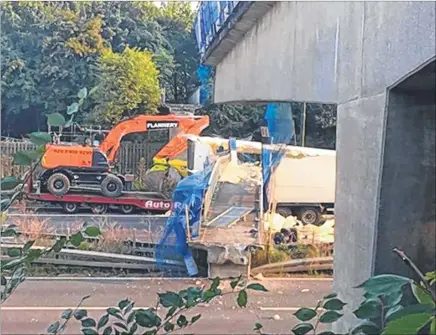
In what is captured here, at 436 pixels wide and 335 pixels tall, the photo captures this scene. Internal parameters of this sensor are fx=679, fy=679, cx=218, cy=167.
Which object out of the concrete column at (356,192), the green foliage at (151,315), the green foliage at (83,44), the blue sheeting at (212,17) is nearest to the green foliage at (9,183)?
the green foliage at (151,315)

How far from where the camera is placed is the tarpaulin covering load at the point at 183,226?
19.0 ft

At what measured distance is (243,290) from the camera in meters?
1.01

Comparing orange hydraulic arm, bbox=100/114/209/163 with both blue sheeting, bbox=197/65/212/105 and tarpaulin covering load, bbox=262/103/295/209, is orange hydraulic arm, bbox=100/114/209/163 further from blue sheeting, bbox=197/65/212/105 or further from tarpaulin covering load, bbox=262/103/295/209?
tarpaulin covering load, bbox=262/103/295/209

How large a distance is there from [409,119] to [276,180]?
605cm

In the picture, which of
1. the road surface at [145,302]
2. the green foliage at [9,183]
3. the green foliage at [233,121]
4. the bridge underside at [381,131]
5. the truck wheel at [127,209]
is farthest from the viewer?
the green foliage at [233,121]

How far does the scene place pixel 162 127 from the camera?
362 inches

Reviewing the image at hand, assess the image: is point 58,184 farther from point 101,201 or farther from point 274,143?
point 274,143

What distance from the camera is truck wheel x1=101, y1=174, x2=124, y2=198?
8977 mm

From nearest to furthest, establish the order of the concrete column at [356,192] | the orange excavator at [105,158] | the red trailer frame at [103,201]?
1. the concrete column at [356,192]
2. the orange excavator at [105,158]
3. the red trailer frame at [103,201]

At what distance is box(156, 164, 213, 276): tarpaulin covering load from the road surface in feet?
1.22

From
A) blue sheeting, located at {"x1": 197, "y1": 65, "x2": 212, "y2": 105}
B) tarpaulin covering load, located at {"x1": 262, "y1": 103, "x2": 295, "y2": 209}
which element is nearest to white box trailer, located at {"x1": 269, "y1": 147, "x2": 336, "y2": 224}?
tarpaulin covering load, located at {"x1": 262, "y1": 103, "x2": 295, "y2": 209}

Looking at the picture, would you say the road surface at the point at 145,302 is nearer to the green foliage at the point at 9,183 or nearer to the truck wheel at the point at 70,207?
the green foliage at the point at 9,183

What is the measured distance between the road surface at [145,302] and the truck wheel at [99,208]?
3621 mm

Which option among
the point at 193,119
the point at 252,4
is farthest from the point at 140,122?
the point at 252,4
